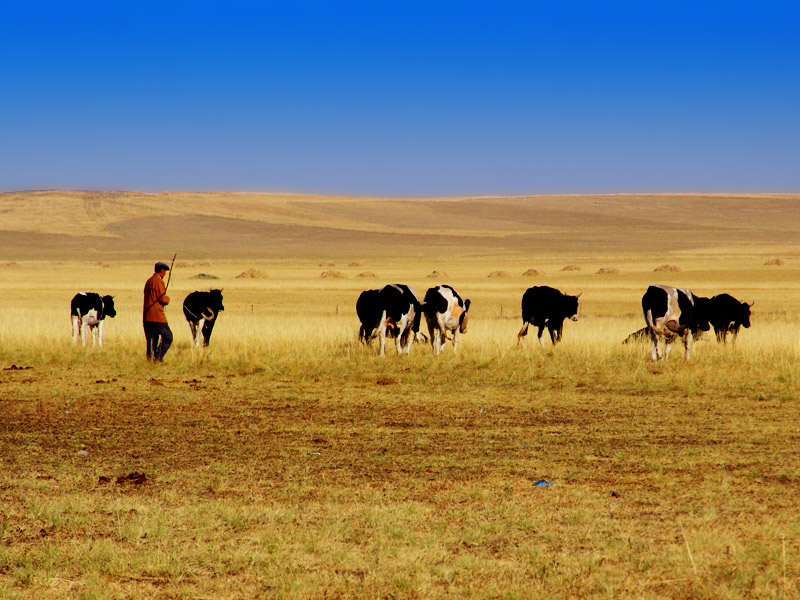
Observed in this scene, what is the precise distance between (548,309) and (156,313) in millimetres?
7668

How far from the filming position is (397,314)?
17.3 metres

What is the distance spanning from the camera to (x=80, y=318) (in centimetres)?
1869

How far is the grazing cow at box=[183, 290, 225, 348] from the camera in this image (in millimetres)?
17844

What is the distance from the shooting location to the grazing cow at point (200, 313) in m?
17.8

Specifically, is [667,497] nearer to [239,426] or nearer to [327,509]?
[327,509]

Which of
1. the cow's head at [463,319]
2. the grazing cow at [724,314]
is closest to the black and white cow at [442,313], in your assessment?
the cow's head at [463,319]

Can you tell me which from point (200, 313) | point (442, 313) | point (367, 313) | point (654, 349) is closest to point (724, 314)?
point (654, 349)

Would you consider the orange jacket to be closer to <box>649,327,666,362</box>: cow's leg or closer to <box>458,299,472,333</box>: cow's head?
<box>458,299,472,333</box>: cow's head

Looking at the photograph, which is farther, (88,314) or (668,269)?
(668,269)

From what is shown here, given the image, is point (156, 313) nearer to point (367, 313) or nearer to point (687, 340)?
point (367, 313)

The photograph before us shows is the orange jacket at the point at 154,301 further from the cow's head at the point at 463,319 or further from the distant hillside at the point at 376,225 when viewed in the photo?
the distant hillside at the point at 376,225

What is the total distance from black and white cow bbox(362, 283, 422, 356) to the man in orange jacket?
3.80m

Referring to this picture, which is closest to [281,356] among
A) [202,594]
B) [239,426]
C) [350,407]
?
[350,407]

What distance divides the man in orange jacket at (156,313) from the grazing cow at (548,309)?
6.86 meters
